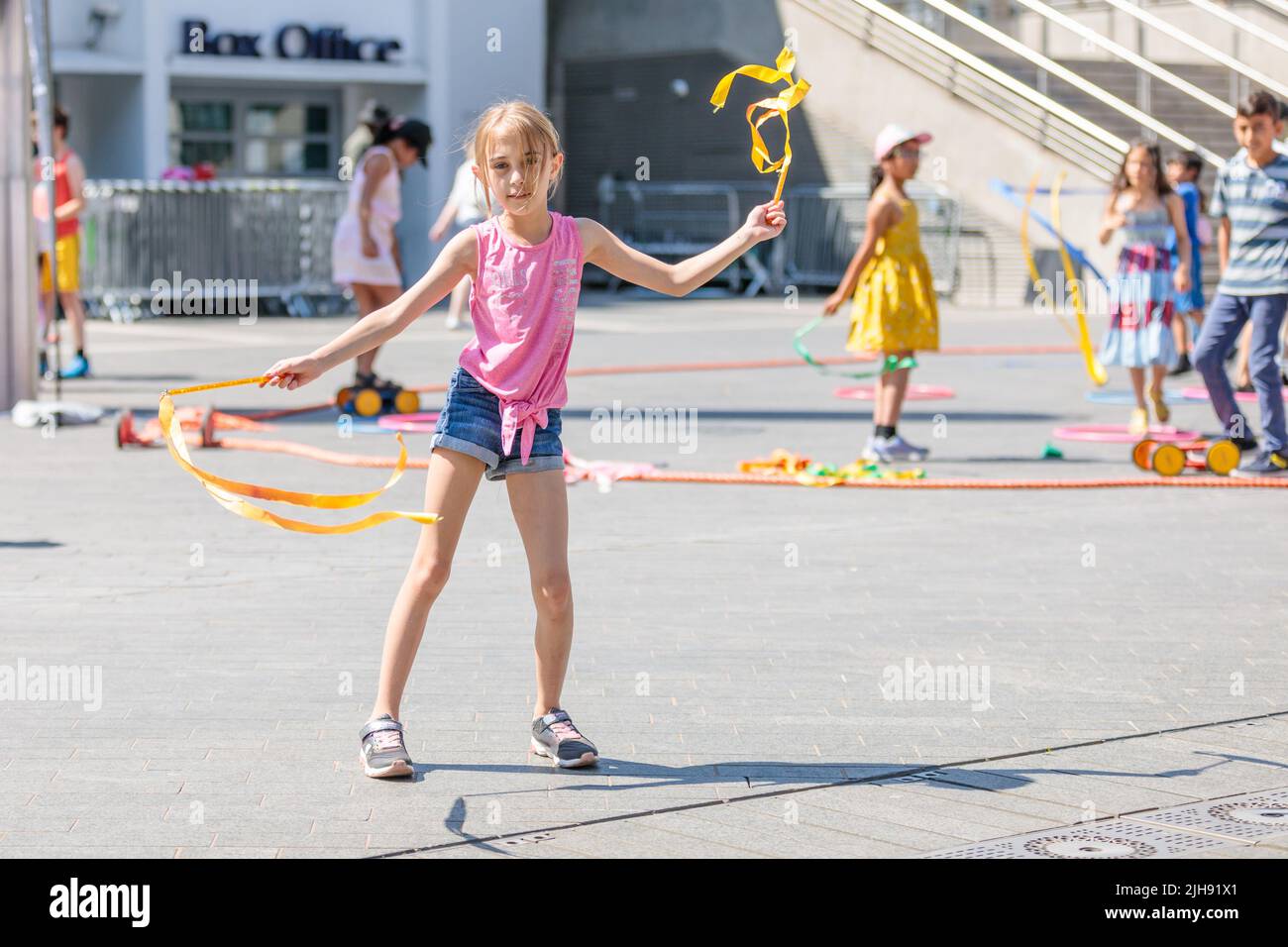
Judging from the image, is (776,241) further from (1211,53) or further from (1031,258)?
(1031,258)

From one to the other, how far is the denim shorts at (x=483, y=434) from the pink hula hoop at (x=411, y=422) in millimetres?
7476

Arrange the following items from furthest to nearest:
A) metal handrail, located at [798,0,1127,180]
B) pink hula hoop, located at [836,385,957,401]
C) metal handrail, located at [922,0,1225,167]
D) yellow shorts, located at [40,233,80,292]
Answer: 1. metal handrail, located at [798,0,1127,180]
2. metal handrail, located at [922,0,1225,167]
3. yellow shorts, located at [40,233,80,292]
4. pink hula hoop, located at [836,385,957,401]

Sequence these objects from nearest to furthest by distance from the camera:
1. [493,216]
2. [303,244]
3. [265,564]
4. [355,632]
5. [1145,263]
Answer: [493,216] → [355,632] → [265,564] → [1145,263] → [303,244]

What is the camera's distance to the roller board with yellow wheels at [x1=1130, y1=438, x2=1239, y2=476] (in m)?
11.5

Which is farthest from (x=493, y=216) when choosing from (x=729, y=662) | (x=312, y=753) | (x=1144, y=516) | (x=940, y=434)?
(x=940, y=434)

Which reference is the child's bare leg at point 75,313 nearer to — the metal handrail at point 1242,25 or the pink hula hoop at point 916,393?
the pink hula hoop at point 916,393

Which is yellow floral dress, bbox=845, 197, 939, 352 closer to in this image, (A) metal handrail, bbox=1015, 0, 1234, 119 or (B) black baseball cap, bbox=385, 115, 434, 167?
(B) black baseball cap, bbox=385, 115, 434, 167

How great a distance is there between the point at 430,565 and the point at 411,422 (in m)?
8.29

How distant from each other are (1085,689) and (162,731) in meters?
Answer: 2.88

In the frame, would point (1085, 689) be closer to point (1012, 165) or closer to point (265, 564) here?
point (265, 564)

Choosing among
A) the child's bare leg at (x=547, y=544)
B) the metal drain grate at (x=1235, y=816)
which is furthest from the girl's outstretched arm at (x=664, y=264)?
the metal drain grate at (x=1235, y=816)

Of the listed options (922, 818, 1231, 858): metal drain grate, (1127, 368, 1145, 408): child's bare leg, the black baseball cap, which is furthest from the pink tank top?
(1127, 368, 1145, 408): child's bare leg

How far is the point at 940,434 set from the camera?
1359 cm
